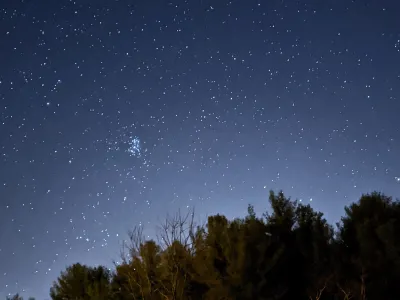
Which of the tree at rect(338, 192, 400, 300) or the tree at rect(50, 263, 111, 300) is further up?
the tree at rect(50, 263, 111, 300)

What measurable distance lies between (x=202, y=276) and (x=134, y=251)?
19.4 ft

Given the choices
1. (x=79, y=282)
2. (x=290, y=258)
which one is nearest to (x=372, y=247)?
(x=290, y=258)

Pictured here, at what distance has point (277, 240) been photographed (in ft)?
68.5

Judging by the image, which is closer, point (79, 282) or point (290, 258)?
point (290, 258)

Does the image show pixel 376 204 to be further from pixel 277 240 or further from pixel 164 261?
pixel 164 261

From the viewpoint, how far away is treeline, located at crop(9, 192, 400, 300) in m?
17.9

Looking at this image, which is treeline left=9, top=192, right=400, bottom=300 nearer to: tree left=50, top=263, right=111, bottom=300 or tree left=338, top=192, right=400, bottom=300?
tree left=338, top=192, right=400, bottom=300

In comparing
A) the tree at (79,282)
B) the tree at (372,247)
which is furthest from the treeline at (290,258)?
the tree at (79,282)

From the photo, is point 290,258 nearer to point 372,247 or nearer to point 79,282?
point 372,247

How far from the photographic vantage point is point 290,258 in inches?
814

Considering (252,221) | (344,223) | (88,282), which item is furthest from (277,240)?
(88,282)

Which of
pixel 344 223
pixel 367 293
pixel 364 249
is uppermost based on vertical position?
pixel 344 223

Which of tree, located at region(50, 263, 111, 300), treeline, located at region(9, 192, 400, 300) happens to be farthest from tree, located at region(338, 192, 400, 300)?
tree, located at region(50, 263, 111, 300)

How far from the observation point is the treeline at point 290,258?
17.9m
